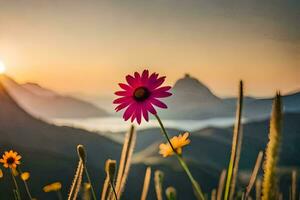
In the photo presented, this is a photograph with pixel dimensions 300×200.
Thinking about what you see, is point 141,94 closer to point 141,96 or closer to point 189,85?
point 141,96

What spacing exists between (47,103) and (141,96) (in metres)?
0.74

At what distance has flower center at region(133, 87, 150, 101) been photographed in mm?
631

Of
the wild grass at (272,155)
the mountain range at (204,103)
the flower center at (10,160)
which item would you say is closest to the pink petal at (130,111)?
the wild grass at (272,155)

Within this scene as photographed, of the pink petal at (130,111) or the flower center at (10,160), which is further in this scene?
the flower center at (10,160)

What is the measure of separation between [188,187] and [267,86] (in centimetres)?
39

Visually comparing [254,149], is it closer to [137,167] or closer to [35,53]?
[137,167]

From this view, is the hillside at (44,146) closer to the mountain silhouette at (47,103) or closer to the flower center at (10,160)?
the mountain silhouette at (47,103)

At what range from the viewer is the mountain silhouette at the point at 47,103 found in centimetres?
131

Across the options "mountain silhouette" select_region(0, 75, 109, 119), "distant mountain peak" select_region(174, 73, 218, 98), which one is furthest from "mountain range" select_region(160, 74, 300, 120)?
"mountain silhouette" select_region(0, 75, 109, 119)

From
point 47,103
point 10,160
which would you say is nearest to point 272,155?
point 10,160

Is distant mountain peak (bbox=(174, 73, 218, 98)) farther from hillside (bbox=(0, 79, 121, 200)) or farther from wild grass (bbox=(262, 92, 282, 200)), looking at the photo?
wild grass (bbox=(262, 92, 282, 200))

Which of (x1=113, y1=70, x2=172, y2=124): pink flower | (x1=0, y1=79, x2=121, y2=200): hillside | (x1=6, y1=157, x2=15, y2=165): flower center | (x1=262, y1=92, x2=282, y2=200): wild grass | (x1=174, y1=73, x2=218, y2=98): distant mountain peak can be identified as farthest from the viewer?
(x1=0, y1=79, x2=121, y2=200): hillside

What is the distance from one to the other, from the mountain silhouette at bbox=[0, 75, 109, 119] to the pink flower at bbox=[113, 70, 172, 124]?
65 centimetres

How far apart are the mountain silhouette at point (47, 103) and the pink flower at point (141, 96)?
648 mm
